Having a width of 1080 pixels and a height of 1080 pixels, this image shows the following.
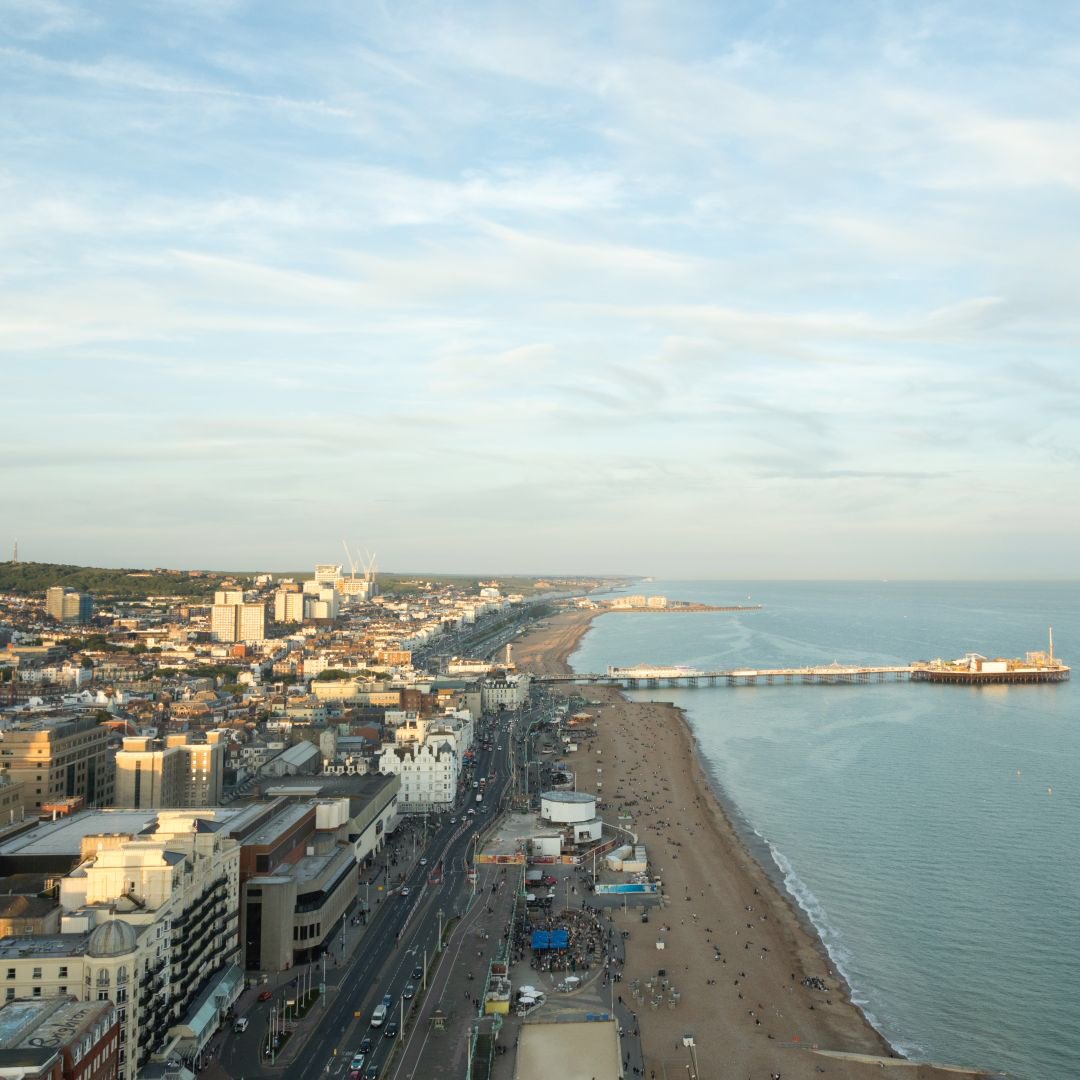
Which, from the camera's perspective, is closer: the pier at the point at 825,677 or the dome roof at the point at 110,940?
the dome roof at the point at 110,940

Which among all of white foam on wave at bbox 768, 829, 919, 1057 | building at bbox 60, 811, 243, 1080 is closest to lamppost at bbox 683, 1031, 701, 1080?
white foam on wave at bbox 768, 829, 919, 1057

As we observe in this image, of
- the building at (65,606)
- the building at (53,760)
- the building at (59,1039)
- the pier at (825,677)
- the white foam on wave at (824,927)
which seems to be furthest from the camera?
the building at (65,606)

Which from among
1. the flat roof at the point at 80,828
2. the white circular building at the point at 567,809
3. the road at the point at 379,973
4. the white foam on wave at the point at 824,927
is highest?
the flat roof at the point at 80,828

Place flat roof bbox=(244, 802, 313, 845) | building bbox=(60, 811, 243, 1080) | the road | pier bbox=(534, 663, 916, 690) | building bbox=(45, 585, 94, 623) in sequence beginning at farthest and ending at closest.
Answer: building bbox=(45, 585, 94, 623) → pier bbox=(534, 663, 916, 690) → flat roof bbox=(244, 802, 313, 845) → the road → building bbox=(60, 811, 243, 1080)

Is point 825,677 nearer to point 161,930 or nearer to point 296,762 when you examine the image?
point 296,762

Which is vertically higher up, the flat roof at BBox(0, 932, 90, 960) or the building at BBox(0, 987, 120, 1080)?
the flat roof at BBox(0, 932, 90, 960)

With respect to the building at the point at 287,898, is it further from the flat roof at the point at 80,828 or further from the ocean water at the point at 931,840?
the ocean water at the point at 931,840

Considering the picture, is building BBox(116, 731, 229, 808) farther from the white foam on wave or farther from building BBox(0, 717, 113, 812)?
the white foam on wave

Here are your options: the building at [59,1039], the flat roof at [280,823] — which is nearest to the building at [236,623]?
the flat roof at [280,823]
